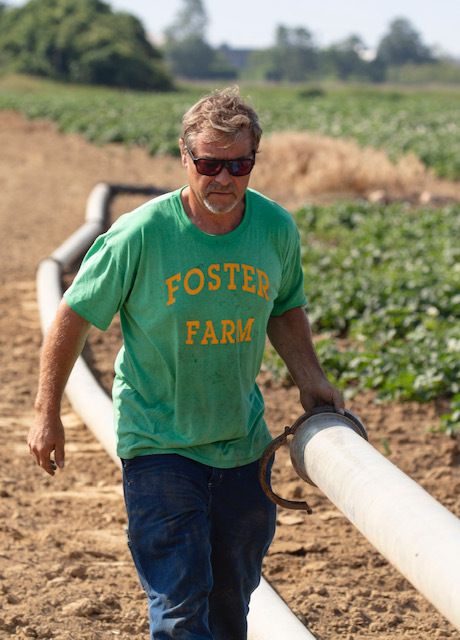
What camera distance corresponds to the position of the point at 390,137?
24.2 m

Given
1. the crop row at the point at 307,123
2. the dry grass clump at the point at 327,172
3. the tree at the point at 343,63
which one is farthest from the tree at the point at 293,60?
the dry grass clump at the point at 327,172

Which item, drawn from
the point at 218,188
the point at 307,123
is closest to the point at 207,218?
the point at 218,188

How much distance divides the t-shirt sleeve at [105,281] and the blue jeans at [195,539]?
1.72 feet

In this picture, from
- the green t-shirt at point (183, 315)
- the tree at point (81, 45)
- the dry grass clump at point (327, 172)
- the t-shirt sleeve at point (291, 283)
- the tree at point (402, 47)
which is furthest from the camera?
the tree at point (402, 47)

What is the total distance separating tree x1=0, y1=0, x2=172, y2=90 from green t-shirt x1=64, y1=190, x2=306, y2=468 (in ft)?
223

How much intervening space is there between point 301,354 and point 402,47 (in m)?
155

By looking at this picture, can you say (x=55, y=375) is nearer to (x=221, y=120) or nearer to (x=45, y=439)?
(x=45, y=439)

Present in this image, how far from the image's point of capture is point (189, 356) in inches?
113

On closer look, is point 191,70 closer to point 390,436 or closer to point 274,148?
point 274,148

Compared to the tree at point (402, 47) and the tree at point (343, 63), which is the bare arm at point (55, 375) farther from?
the tree at point (402, 47)

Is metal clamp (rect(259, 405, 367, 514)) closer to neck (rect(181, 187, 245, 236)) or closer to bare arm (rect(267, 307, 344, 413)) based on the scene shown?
bare arm (rect(267, 307, 344, 413))

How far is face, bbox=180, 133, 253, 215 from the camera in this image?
279 cm

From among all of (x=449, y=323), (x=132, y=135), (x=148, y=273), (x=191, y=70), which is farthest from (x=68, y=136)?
(x=191, y=70)

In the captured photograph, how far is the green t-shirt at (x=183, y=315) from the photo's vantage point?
111 inches
